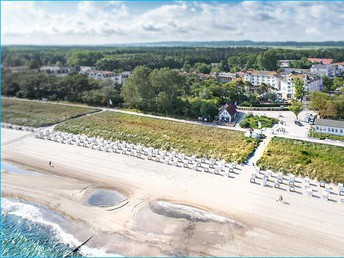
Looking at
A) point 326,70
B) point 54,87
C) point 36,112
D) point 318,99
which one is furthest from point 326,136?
point 54,87

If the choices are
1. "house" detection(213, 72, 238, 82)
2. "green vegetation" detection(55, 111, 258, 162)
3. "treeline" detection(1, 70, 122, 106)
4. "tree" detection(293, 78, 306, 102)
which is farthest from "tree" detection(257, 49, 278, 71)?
"treeline" detection(1, 70, 122, 106)

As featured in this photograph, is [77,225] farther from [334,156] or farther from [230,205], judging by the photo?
[334,156]

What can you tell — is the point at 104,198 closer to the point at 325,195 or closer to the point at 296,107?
the point at 325,195

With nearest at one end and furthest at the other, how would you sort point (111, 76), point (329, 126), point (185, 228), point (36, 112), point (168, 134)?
point (185, 228), point (329, 126), point (168, 134), point (36, 112), point (111, 76)

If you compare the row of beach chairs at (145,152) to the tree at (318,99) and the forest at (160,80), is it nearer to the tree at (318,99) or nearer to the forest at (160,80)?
the forest at (160,80)

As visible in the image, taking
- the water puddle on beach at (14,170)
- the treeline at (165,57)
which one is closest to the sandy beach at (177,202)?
the water puddle on beach at (14,170)

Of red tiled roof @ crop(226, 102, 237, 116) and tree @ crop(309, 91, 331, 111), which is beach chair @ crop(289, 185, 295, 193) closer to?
tree @ crop(309, 91, 331, 111)

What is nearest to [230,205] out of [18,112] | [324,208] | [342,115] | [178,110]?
[324,208]

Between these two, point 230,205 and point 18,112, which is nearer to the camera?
point 230,205
